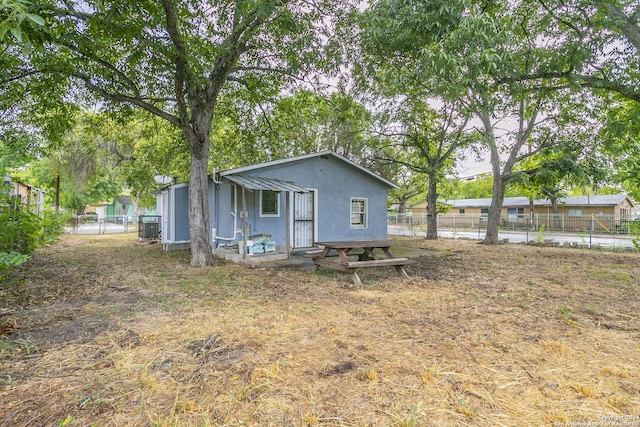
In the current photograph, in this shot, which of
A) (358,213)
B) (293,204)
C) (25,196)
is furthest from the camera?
(358,213)

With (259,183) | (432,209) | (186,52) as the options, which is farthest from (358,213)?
(186,52)

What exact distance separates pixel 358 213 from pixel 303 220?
2407 mm

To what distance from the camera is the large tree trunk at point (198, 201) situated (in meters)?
7.98

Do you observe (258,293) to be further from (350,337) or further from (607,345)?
(607,345)

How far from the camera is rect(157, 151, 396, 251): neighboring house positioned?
954cm

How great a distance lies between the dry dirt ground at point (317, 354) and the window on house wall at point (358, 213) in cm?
616

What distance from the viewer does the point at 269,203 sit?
33.4 feet

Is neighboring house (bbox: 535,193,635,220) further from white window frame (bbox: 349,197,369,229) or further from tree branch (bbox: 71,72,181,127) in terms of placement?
tree branch (bbox: 71,72,181,127)

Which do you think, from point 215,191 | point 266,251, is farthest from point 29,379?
point 215,191

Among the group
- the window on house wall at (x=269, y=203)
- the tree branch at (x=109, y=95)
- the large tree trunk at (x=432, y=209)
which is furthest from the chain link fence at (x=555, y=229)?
the tree branch at (x=109, y=95)

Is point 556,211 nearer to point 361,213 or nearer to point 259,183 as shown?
point 361,213

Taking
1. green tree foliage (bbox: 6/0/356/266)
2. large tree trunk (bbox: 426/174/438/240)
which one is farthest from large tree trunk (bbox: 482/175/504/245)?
green tree foliage (bbox: 6/0/356/266)

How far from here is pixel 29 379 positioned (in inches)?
98.4

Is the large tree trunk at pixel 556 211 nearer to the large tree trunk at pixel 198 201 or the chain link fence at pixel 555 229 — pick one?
the chain link fence at pixel 555 229
